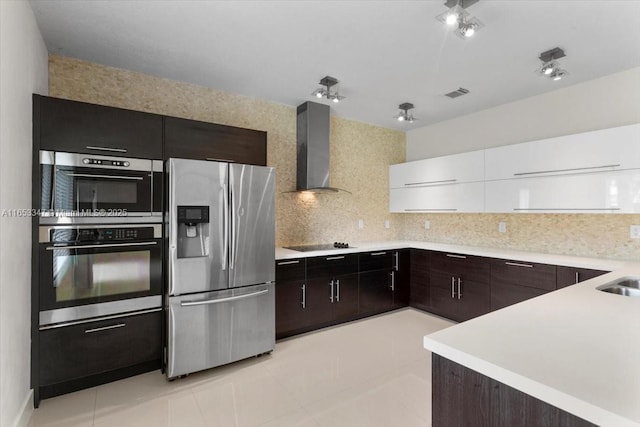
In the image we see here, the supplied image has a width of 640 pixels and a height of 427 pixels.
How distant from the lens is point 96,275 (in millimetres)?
2371

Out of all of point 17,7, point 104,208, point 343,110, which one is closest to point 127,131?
point 104,208

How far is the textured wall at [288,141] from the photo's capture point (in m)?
2.84

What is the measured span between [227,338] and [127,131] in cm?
189

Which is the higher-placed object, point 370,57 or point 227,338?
point 370,57

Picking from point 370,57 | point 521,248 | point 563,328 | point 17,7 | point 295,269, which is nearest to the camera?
point 563,328

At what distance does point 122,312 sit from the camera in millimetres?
2463

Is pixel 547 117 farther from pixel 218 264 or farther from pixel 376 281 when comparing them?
pixel 218 264

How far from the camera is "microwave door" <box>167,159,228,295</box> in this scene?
2.53 m

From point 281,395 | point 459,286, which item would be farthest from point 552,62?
point 281,395

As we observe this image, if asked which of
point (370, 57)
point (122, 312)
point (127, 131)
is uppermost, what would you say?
point (370, 57)

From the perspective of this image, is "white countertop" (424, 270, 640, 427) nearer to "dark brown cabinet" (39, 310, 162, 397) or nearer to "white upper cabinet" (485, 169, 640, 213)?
"white upper cabinet" (485, 169, 640, 213)

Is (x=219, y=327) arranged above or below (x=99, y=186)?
below

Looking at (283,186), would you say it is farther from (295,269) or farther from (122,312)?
(122,312)

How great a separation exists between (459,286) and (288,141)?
271 centimetres
